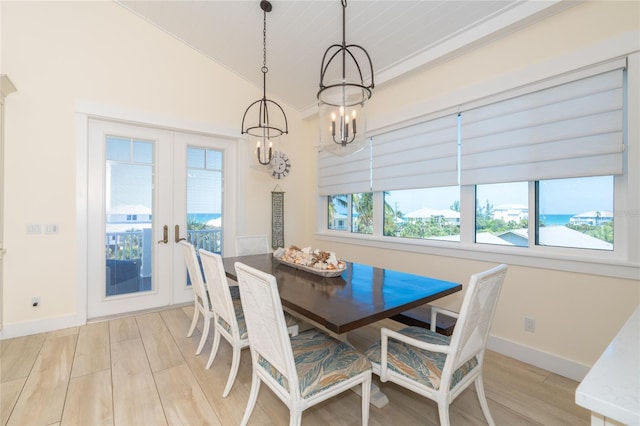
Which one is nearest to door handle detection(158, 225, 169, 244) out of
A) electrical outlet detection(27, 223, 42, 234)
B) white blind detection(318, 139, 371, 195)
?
electrical outlet detection(27, 223, 42, 234)

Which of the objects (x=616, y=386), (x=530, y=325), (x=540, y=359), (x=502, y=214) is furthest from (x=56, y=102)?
(x=540, y=359)

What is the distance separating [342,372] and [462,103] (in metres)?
2.60

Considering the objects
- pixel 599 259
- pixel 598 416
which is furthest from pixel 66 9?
pixel 599 259

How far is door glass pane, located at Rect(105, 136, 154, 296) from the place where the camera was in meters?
3.34

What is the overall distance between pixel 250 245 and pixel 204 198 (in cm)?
109

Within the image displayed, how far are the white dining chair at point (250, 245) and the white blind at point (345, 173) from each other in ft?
4.53

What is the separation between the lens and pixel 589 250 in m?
2.15

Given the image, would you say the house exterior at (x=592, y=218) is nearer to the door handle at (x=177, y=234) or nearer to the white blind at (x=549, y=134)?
the white blind at (x=549, y=134)

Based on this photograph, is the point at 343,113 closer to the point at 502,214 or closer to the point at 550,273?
the point at 502,214

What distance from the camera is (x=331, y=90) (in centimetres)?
196

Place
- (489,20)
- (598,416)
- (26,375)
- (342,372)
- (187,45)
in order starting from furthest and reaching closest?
1. (187,45)
2. (489,20)
3. (26,375)
4. (342,372)
5. (598,416)

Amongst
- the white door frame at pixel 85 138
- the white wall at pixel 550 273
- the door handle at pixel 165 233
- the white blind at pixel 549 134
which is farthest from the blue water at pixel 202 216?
the white blind at pixel 549 134

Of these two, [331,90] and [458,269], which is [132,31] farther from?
[458,269]

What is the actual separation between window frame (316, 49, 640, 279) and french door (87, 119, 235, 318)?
9.48 ft
